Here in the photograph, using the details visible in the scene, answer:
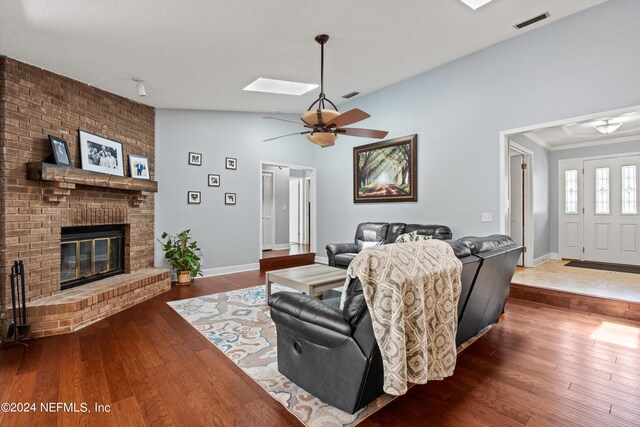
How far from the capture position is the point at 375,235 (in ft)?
16.8

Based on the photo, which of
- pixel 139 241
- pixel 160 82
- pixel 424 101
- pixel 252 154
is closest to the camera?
pixel 160 82

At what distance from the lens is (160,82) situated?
13.3ft

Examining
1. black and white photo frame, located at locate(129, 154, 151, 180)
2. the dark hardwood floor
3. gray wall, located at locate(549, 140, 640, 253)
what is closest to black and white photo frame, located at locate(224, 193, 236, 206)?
black and white photo frame, located at locate(129, 154, 151, 180)

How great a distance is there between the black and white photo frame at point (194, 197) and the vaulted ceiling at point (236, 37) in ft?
5.18

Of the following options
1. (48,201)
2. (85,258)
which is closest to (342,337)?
(48,201)

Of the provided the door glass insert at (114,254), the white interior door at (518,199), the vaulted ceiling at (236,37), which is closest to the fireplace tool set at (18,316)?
the door glass insert at (114,254)

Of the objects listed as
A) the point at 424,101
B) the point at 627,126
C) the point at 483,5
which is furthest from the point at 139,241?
the point at 627,126

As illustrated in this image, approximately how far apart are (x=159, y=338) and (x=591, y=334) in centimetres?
403

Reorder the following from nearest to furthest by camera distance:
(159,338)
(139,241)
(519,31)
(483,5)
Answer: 1. (159,338)
2. (483,5)
3. (519,31)
4. (139,241)

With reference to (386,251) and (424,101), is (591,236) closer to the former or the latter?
(424,101)

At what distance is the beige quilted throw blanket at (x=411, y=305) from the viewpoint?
1.51 metres

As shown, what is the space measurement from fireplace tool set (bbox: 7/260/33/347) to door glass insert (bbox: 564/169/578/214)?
28.6 feet

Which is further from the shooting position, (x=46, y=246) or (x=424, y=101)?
(x=424, y=101)

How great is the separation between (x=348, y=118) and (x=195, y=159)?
11.2ft
